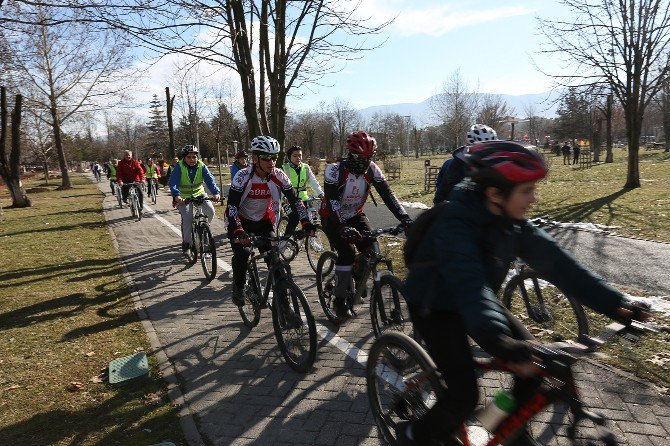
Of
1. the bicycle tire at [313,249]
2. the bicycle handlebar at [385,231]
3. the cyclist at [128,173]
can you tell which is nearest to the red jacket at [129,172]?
the cyclist at [128,173]

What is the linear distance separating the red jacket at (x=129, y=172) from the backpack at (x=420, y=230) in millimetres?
15516

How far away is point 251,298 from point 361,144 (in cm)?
238

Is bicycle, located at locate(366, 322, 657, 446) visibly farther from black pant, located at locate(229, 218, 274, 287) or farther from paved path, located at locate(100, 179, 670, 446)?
black pant, located at locate(229, 218, 274, 287)

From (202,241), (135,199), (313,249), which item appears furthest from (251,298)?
(135,199)

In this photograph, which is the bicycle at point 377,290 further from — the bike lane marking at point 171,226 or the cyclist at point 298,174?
the cyclist at point 298,174

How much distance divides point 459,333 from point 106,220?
1727 centimetres

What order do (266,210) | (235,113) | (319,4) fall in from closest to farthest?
(266,210), (319,4), (235,113)

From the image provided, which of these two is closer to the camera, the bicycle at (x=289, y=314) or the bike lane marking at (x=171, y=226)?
the bicycle at (x=289, y=314)

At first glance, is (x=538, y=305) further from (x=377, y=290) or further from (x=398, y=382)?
(x=398, y=382)

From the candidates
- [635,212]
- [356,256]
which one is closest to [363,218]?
[356,256]

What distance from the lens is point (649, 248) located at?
8.53 meters

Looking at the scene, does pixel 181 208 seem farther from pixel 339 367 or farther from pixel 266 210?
pixel 339 367

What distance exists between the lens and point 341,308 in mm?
5457

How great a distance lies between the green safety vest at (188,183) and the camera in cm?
896
